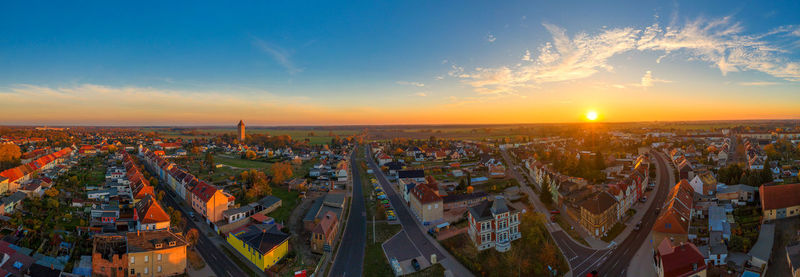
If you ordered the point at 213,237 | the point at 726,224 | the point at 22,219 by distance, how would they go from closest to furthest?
the point at 726,224 → the point at 213,237 → the point at 22,219

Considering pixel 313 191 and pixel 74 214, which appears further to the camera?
pixel 313 191

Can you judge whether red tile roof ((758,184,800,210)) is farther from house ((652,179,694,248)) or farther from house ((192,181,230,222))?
house ((192,181,230,222))

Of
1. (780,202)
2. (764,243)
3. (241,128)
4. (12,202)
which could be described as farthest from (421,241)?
(241,128)

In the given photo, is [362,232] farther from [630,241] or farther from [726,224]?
[726,224]

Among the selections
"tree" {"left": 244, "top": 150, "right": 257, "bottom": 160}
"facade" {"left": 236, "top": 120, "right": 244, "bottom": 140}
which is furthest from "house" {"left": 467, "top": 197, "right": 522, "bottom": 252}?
"facade" {"left": 236, "top": 120, "right": 244, "bottom": 140}

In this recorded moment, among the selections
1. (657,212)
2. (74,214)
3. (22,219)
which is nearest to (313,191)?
(74,214)

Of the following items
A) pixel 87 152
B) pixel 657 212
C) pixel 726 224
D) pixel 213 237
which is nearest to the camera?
pixel 726 224
